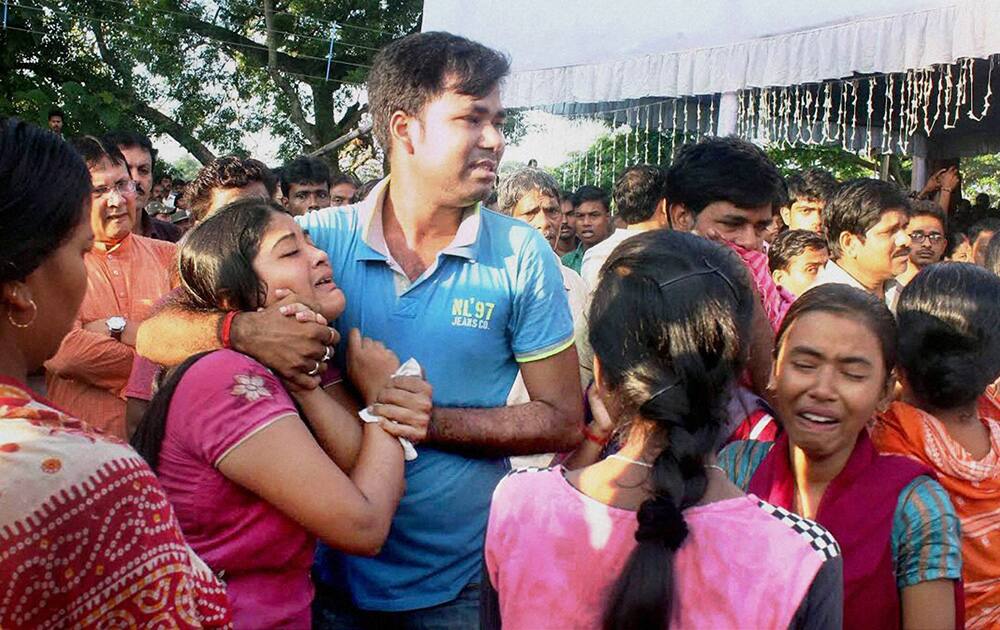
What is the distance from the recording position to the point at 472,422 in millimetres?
2348

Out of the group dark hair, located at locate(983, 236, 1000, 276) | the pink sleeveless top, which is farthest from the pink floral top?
dark hair, located at locate(983, 236, 1000, 276)

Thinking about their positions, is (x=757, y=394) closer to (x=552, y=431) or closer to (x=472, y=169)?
(x=552, y=431)

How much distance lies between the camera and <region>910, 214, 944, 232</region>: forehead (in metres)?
5.75

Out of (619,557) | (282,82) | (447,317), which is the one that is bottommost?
(619,557)

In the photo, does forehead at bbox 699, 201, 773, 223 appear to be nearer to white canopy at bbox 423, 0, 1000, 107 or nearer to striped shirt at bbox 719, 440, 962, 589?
striped shirt at bbox 719, 440, 962, 589

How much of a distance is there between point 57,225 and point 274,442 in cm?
64

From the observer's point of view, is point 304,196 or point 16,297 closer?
point 16,297

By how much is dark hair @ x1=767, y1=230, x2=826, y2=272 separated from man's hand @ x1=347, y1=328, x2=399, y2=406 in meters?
3.05

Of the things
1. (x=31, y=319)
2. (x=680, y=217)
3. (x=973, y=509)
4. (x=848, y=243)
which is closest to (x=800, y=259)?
(x=848, y=243)

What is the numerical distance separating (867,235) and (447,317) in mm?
2173

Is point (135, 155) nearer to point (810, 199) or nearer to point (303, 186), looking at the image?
point (303, 186)

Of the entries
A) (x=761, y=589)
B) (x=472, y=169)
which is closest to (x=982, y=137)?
(x=472, y=169)

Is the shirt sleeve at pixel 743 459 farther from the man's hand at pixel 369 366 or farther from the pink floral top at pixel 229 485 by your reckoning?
the pink floral top at pixel 229 485

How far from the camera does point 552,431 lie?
7.90ft
